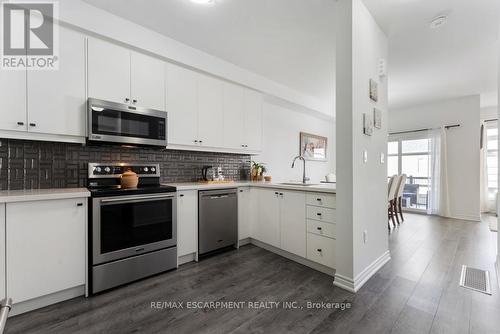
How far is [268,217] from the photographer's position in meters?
2.96

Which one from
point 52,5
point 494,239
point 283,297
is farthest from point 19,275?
point 494,239

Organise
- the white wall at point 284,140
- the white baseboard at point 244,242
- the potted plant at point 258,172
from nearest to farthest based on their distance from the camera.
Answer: the white baseboard at point 244,242 < the potted plant at point 258,172 < the white wall at point 284,140

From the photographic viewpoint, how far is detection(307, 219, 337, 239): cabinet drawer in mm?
2232

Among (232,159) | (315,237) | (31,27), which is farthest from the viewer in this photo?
(232,159)

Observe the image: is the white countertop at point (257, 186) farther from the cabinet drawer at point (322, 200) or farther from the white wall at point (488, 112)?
the white wall at point (488, 112)

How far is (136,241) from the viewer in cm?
213

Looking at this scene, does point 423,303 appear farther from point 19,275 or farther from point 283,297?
point 19,275

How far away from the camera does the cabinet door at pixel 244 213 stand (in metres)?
3.05

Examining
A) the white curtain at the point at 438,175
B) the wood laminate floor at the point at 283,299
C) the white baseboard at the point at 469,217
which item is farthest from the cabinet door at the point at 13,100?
the white baseboard at the point at 469,217

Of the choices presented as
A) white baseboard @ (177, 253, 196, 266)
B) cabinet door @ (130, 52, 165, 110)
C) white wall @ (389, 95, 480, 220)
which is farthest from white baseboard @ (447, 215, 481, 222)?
cabinet door @ (130, 52, 165, 110)

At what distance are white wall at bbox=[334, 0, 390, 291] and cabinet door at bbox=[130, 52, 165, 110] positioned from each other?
193 centimetres

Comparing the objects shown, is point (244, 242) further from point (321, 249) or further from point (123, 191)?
point (123, 191)

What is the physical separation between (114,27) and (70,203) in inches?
68.3

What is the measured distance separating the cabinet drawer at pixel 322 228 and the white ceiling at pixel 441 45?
7.07 ft
